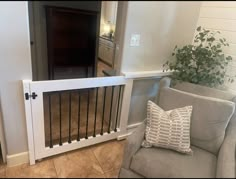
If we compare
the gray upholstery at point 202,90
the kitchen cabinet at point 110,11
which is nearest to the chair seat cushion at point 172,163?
the gray upholstery at point 202,90

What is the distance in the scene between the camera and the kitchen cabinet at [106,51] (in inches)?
42.4

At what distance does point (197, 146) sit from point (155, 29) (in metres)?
0.97

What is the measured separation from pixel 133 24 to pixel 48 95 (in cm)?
89

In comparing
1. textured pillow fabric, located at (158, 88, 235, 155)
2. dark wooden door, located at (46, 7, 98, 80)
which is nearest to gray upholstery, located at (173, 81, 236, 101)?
textured pillow fabric, located at (158, 88, 235, 155)

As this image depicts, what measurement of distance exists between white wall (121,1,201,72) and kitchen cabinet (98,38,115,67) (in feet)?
0.29

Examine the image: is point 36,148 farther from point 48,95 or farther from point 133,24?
point 133,24

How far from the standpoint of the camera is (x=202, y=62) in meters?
1.68

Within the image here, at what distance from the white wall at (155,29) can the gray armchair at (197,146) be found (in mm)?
327

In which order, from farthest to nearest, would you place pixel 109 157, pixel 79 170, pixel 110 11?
1. pixel 109 157
2. pixel 79 170
3. pixel 110 11

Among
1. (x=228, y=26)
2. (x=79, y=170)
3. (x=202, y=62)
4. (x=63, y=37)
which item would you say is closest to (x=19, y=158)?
(x=79, y=170)

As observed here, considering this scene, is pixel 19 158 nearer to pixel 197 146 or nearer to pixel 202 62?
pixel 197 146

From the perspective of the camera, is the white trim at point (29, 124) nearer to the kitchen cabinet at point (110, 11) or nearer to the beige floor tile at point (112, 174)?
the beige floor tile at point (112, 174)

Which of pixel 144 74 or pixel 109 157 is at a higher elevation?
pixel 144 74

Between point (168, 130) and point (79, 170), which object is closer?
point (79, 170)
